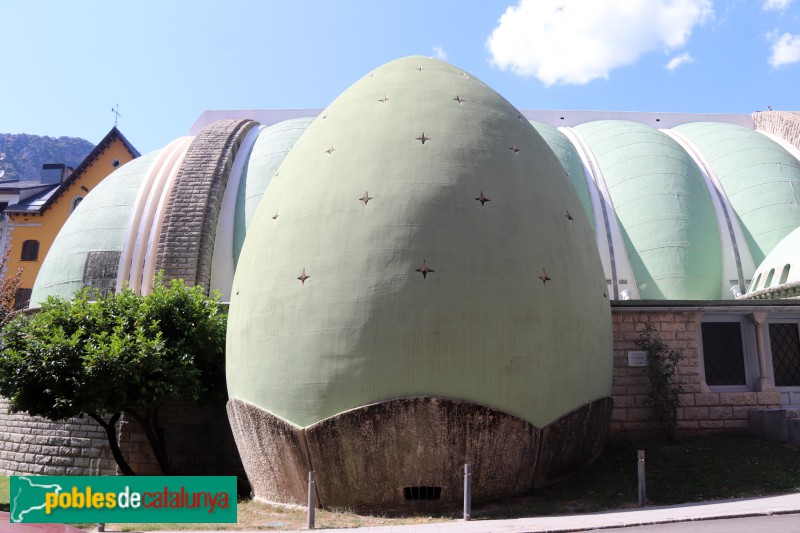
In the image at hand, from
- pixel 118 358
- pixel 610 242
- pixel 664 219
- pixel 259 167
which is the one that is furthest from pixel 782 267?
pixel 259 167

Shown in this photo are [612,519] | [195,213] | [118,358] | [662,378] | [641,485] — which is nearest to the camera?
[612,519]

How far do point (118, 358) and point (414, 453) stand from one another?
658 cm

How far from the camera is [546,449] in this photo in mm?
11000

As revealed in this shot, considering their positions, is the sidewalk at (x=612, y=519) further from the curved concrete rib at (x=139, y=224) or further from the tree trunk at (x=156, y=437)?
the curved concrete rib at (x=139, y=224)

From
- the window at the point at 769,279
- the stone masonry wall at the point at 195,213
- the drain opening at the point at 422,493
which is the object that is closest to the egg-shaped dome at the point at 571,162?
the window at the point at 769,279

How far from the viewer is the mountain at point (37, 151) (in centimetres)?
16100

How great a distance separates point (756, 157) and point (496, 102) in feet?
50.5

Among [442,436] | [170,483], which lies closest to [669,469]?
[442,436]

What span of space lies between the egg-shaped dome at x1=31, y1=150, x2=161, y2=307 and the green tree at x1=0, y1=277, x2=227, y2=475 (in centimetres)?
586

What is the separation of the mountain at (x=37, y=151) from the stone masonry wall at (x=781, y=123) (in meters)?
166

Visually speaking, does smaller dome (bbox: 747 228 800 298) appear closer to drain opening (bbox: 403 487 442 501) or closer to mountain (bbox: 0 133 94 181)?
drain opening (bbox: 403 487 442 501)

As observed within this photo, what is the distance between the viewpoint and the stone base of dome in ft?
34.1

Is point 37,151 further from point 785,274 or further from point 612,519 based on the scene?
point 612,519

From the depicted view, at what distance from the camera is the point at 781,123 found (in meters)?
28.0
